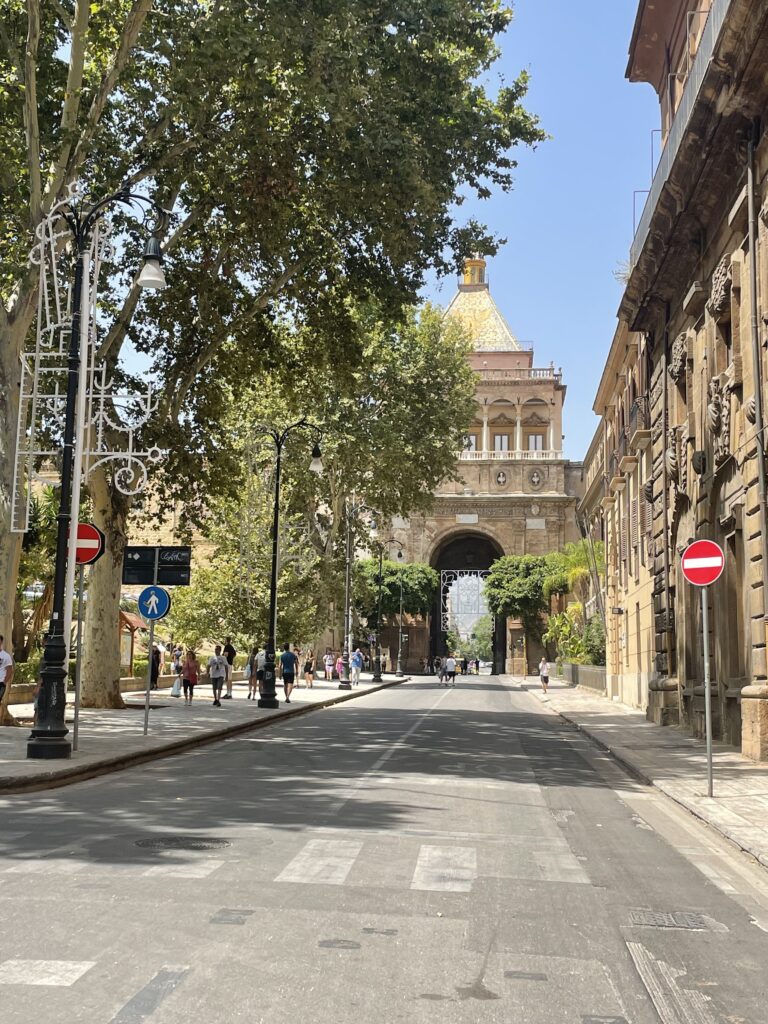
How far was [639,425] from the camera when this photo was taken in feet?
110

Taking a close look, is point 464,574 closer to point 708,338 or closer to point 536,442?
point 536,442

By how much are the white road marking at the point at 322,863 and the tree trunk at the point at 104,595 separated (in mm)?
17267

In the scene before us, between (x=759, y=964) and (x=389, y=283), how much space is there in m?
21.1

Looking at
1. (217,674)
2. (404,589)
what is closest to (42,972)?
(217,674)

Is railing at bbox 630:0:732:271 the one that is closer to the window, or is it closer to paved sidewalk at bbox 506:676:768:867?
paved sidewalk at bbox 506:676:768:867

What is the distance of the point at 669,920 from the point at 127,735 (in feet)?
45.1

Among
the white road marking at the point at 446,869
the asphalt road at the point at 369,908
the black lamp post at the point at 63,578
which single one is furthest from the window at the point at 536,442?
the white road marking at the point at 446,869

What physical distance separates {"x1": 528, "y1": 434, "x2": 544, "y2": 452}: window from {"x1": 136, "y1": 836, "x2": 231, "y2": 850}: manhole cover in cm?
8783

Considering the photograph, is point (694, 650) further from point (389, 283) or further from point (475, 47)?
point (475, 47)

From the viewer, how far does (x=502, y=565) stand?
289ft

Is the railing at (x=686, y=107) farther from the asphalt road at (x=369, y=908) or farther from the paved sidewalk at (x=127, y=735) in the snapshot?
the paved sidewalk at (x=127, y=735)

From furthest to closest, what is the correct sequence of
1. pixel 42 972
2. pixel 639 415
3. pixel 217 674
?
1. pixel 639 415
2. pixel 217 674
3. pixel 42 972

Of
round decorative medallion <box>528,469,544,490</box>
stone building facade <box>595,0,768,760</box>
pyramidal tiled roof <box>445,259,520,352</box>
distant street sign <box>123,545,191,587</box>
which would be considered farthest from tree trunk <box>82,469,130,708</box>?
pyramidal tiled roof <box>445,259,520,352</box>

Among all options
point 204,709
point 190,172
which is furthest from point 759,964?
point 204,709
